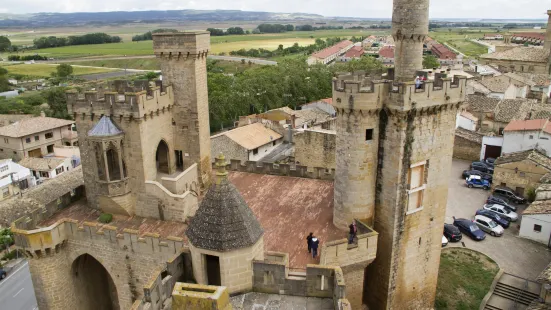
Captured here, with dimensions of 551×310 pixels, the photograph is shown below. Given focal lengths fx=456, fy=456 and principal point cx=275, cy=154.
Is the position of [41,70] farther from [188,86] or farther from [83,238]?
[83,238]

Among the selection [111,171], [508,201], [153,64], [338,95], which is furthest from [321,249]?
[153,64]

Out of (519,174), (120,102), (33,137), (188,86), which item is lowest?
(33,137)

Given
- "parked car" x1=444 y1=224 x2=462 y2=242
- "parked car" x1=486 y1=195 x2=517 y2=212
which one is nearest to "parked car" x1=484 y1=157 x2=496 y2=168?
"parked car" x1=486 y1=195 x2=517 y2=212

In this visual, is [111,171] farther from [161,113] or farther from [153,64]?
[153,64]

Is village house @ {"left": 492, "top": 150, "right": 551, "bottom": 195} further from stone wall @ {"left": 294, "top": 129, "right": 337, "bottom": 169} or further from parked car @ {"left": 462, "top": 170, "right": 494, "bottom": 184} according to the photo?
stone wall @ {"left": 294, "top": 129, "right": 337, "bottom": 169}

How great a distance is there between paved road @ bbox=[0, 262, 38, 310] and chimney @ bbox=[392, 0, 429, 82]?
32595 millimetres

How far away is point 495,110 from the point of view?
65250 millimetres

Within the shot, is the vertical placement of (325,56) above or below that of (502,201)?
above

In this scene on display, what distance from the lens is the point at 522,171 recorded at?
45.6 metres

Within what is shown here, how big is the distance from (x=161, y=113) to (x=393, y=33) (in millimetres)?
13441

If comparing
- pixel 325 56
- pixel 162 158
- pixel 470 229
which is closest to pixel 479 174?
pixel 470 229

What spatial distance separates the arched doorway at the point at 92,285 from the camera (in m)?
24.9

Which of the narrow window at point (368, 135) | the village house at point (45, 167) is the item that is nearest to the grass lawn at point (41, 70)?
the village house at point (45, 167)

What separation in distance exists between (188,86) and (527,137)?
40.1 meters
